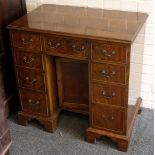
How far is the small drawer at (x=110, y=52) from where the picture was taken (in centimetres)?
171

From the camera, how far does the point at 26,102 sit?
215cm

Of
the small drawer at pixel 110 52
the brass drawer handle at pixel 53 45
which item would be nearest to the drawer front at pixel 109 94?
the small drawer at pixel 110 52

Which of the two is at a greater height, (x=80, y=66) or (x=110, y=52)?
(x=110, y=52)

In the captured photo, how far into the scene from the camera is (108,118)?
1.94 m

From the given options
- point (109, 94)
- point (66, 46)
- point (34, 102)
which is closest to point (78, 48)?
point (66, 46)

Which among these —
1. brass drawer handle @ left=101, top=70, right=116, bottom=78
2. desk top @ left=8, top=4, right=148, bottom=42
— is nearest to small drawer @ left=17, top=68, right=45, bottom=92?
desk top @ left=8, top=4, right=148, bottom=42

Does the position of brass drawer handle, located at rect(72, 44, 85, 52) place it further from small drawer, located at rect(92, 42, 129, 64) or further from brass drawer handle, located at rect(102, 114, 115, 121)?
brass drawer handle, located at rect(102, 114, 115, 121)

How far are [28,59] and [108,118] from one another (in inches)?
23.8

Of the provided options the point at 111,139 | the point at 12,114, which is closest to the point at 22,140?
the point at 12,114

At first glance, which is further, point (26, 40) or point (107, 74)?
point (26, 40)

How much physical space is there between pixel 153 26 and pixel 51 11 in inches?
26.3

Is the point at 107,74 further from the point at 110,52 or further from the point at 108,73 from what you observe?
the point at 110,52

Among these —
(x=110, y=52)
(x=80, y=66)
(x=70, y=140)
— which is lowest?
(x=70, y=140)

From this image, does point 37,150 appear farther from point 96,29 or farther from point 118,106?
point 96,29
